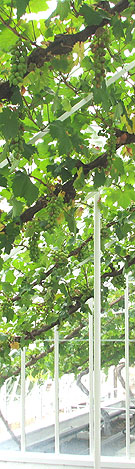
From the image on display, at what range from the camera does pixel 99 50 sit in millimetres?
2451

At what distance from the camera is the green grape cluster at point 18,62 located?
7.34 feet

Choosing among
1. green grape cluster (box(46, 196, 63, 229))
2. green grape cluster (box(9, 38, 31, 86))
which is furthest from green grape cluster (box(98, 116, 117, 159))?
green grape cluster (box(9, 38, 31, 86))

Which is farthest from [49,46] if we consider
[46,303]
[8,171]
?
[46,303]

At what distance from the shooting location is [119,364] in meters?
9.05

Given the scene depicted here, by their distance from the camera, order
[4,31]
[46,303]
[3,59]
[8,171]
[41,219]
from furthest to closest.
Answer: [46,303]
[41,219]
[8,171]
[3,59]
[4,31]

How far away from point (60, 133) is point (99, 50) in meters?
0.48

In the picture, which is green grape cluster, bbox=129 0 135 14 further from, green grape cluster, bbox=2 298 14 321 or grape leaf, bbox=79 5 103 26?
green grape cluster, bbox=2 298 14 321

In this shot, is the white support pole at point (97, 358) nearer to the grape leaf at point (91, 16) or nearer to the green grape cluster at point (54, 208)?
the green grape cluster at point (54, 208)

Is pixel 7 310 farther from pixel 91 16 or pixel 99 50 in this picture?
pixel 91 16

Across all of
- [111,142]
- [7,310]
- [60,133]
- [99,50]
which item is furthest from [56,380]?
[99,50]

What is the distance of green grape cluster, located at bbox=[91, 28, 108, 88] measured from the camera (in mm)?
2395

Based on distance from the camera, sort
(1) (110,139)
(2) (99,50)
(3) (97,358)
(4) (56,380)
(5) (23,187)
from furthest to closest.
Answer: (4) (56,380) → (3) (97,358) → (1) (110,139) → (5) (23,187) → (2) (99,50)

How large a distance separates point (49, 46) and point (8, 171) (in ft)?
2.98

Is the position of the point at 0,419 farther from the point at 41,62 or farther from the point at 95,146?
the point at 41,62
